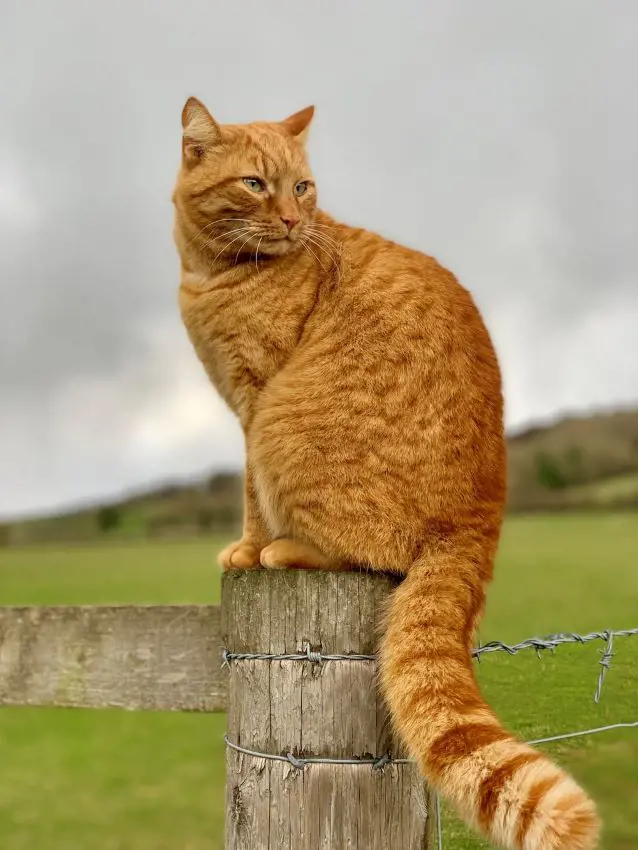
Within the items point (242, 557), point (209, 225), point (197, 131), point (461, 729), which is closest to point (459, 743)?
point (461, 729)

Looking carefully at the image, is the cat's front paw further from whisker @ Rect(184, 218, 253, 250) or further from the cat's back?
whisker @ Rect(184, 218, 253, 250)

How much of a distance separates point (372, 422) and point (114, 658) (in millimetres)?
849

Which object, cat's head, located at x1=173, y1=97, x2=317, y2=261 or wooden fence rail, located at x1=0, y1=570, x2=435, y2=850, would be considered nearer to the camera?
wooden fence rail, located at x1=0, y1=570, x2=435, y2=850

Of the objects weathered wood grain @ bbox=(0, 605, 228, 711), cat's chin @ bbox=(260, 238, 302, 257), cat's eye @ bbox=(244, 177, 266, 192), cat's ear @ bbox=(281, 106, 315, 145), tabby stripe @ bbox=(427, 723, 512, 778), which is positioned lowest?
tabby stripe @ bbox=(427, 723, 512, 778)

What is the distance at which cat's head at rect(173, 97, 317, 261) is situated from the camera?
235 centimetres

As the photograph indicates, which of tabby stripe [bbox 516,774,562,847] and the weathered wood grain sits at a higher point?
the weathered wood grain

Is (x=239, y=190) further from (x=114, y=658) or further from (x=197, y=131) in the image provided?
(x=114, y=658)

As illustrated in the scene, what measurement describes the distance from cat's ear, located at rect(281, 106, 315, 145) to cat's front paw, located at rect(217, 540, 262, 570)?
1.27m

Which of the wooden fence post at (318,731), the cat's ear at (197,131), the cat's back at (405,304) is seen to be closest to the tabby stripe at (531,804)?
the wooden fence post at (318,731)

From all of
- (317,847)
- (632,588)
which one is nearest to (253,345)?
(317,847)

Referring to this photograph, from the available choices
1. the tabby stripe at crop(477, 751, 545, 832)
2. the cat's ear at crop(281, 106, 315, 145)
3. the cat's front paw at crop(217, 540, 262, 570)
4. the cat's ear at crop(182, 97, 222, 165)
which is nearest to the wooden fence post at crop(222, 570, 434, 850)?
the tabby stripe at crop(477, 751, 545, 832)

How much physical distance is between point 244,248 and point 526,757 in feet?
4.98

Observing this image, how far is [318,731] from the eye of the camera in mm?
1572

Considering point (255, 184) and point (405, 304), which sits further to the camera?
point (255, 184)
